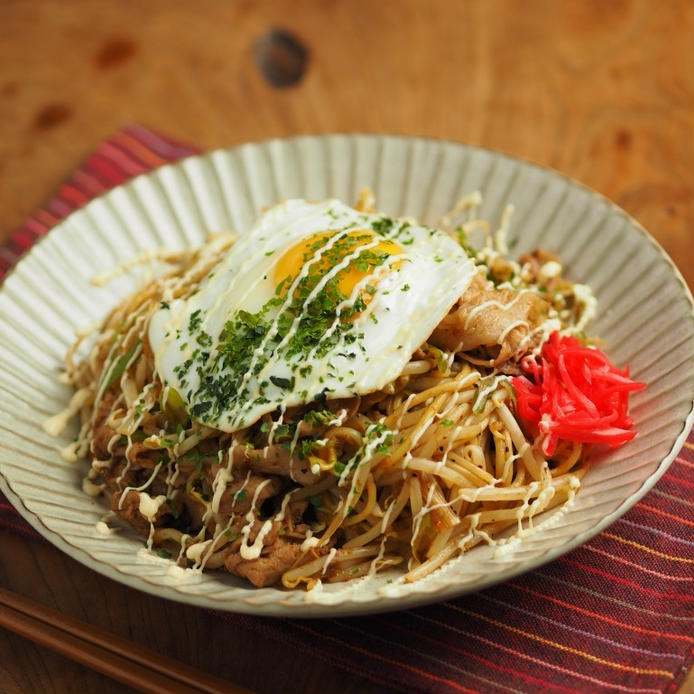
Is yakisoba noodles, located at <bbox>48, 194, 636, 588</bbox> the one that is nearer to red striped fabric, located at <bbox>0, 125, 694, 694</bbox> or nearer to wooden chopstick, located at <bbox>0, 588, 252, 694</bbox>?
red striped fabric, located at <bbox>0, 125, 694, 694</bbox>

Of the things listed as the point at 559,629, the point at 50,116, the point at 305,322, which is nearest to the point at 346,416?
the point at 305,322

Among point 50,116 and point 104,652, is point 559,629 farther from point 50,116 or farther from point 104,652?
point 50,116

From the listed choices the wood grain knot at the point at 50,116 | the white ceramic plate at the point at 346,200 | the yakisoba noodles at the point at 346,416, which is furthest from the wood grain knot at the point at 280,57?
the yakisoba noodles at the point at 346,416

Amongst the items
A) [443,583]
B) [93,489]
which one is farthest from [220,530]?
[443,583]

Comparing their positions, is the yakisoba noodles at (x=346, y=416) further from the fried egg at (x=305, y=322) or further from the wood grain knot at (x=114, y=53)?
the wood grain knot at (x=114, y=53)

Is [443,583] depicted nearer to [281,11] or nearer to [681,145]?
[681,145]
